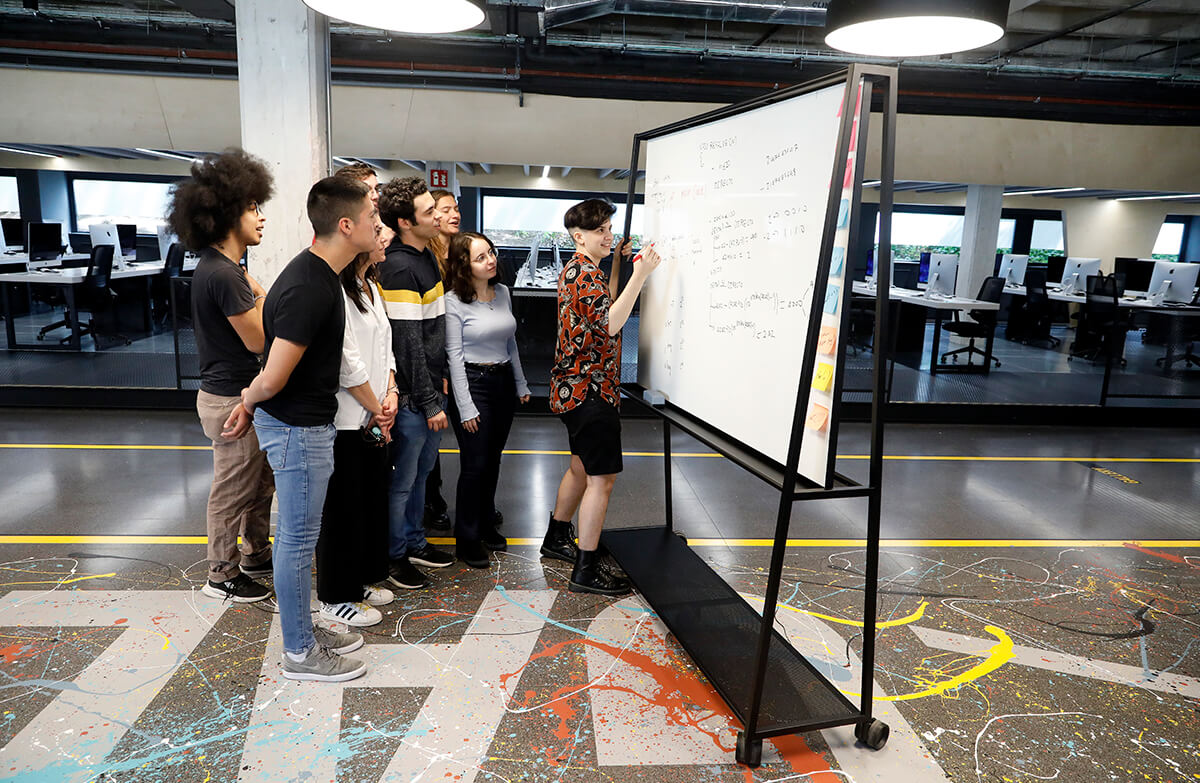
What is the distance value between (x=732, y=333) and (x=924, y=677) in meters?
1.41

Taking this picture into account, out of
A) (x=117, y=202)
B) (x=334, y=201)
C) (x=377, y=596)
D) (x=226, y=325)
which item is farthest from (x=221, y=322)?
(x=117, y=202)

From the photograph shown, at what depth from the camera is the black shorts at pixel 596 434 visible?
299 centimetres

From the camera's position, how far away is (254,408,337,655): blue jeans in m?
2.28

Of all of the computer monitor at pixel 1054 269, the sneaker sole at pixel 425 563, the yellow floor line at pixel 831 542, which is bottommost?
the yellow floor line at pixel 831 542

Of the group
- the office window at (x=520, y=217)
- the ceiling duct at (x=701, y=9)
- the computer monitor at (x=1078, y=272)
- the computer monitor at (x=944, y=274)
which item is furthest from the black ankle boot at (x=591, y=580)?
the office window at (x=520, y=217)

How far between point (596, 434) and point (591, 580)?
0.66 meters

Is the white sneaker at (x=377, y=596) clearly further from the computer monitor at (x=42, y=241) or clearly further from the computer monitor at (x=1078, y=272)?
the computer monitor at (x=1078, y=272)

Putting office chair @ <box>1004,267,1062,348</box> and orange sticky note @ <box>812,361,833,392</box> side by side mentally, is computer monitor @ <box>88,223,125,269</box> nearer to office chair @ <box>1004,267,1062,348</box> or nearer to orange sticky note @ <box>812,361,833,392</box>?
orange sticky note @ <box>812,361,833,392</box>

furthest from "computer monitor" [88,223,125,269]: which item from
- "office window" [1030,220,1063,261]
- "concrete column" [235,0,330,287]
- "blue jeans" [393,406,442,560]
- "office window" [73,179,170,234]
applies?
"office window" [1030,220,1063,261]

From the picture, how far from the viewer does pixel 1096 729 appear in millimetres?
2375

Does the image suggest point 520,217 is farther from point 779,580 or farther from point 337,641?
point 779,580

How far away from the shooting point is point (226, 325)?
2.75 metres

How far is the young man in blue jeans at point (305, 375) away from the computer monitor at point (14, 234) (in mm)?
12549

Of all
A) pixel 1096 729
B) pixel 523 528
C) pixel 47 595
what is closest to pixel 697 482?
pixel 523 528
